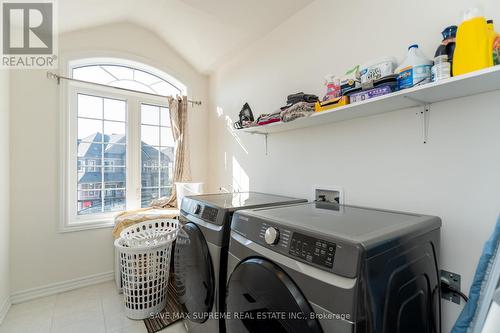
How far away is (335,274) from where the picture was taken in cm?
64

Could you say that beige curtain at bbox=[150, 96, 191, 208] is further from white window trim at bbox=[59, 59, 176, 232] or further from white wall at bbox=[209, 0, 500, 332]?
white wall at bbox=[209, 0, 500, 332]

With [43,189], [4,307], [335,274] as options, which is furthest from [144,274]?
[335,274]

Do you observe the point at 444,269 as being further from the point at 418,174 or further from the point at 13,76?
the point at 13,76

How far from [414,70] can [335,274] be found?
94cm

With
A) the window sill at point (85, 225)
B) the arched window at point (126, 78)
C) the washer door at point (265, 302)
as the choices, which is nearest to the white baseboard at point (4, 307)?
the window sill at point (85, 225)

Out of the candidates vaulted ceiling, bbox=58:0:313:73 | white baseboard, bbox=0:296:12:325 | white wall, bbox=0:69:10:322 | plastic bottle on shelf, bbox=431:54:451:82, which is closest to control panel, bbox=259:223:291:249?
plastic bottle on shelf, bbox=431:54:451:82

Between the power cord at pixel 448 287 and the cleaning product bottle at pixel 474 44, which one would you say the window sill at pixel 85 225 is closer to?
the power cord at pixel 448 287

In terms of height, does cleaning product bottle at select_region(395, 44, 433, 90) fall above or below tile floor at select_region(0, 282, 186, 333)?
above

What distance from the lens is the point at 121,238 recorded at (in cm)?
192

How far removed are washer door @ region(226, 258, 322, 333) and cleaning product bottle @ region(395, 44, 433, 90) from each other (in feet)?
3.21

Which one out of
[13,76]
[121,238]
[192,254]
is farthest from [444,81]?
[13,76]

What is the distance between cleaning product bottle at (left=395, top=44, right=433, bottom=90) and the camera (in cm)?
97

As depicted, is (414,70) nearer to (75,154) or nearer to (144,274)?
(144,274)

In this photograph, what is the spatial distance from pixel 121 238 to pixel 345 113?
1.98 m
